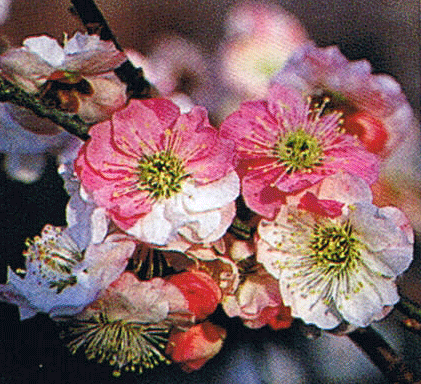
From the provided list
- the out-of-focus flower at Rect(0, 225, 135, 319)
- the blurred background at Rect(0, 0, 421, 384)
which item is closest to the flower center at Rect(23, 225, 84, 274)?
the out-of-focus flower at Rect(0, 225, 135, 319)

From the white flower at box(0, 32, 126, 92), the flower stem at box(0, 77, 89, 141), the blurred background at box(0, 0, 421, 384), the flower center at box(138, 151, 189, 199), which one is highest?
the white flower at box(0, 32, 126, 92)

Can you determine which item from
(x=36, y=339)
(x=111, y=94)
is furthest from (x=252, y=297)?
(x=36, y=339)

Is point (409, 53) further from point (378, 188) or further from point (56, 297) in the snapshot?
point (56, 297)

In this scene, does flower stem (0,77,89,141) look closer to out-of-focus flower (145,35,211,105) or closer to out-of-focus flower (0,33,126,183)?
out-of-focus flower (0,33,126,183)

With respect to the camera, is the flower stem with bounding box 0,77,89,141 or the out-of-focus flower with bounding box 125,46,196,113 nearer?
the flower stem with bounding box 0,77,89,141

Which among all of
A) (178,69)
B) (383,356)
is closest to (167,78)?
(178,69)

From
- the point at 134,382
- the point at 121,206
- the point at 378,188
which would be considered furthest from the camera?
the point at 134,382

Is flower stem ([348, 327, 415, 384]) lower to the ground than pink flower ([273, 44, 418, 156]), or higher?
lower
